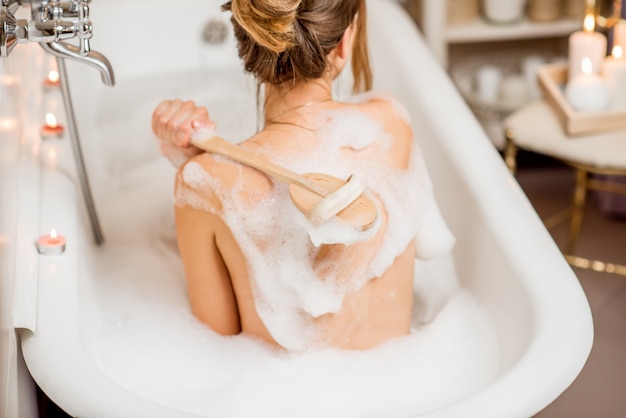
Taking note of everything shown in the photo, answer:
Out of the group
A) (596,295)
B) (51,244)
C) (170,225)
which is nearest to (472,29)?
(596,295)

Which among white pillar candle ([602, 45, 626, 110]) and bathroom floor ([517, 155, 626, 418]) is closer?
bathroom floor ([517, 155, 626, 418])

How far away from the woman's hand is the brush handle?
5 cm

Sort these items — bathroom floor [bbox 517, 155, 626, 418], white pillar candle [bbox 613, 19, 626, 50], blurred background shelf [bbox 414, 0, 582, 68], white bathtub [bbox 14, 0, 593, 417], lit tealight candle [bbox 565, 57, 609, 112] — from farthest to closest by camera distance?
blurred background shelf [bbox 414, 0, 582, 68], white pillar candle [bbox 613, 19, 626, 50], lit tealight candle [bbox 565, 57, 609, 112], bathroom floor [bbox 517, 155, 626, 418], white bathtub [bbox 14, 0, 593, 417]

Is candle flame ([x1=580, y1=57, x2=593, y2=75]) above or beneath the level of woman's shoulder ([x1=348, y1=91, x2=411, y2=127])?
beneath

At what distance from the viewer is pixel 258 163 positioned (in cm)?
146

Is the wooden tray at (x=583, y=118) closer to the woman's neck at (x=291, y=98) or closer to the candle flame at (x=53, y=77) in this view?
the woman's neck at (x=291, y=98)

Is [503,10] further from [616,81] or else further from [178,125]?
[178,125]

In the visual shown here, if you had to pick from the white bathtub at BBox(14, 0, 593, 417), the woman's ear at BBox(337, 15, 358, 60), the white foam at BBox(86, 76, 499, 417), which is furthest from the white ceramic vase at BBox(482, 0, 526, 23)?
the woman's ear at BBox(337, 15, 358, 60)

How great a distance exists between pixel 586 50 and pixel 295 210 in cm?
114

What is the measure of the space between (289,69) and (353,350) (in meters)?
0.49

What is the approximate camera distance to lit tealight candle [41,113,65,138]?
1946 millimetres

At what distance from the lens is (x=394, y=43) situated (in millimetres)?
2381

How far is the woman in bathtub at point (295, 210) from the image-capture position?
1499mm

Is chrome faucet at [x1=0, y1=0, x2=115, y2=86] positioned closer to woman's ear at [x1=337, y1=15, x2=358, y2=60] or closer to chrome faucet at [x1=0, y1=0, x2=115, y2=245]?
chrome faucet at [x1=0, y1=0, x2=115, y2=245]
